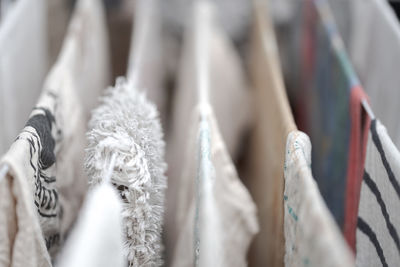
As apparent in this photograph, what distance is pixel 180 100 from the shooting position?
0.85 meters

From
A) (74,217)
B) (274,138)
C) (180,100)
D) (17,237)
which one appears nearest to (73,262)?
(17,237)

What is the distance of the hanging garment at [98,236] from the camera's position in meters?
0.36

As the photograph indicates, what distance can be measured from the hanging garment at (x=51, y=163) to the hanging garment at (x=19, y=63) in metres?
0.10

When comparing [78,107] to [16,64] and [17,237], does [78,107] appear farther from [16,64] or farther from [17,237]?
[17,237]

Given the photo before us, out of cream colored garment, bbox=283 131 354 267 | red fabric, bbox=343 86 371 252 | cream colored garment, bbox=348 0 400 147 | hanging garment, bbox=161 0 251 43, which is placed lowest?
cream colored garment, bbox=283 131 354 267

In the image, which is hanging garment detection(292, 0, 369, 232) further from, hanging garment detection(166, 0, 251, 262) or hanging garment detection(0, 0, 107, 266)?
hanging garment detection(0, 0, 107, 266)

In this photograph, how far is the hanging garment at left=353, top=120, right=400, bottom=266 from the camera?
45 cm

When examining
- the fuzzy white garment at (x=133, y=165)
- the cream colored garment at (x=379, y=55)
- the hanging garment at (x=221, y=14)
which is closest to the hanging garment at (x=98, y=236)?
the fuzzy white garment at (x=133, y=165)

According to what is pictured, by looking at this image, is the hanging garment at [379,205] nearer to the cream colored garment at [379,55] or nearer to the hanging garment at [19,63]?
the cream colored garment at [379,55]

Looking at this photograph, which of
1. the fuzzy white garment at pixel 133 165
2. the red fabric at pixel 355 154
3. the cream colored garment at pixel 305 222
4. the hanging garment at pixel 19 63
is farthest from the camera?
the hanging garment at pixel 19 63

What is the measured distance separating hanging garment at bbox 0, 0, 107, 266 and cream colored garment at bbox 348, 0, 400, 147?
1.55 ft

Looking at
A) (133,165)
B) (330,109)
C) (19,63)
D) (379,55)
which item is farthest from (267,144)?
(19,63)

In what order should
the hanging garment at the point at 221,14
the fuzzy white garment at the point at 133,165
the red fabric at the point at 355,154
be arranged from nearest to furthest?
the fuzzy white garment at the point at 133,165 → the red fabric at the point at 355,154 → the hanging garment at the point at 221,14

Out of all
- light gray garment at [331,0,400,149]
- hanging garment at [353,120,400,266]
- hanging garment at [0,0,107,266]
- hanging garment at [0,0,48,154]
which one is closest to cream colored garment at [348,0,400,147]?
light gray garment at [331,0,400,149]
